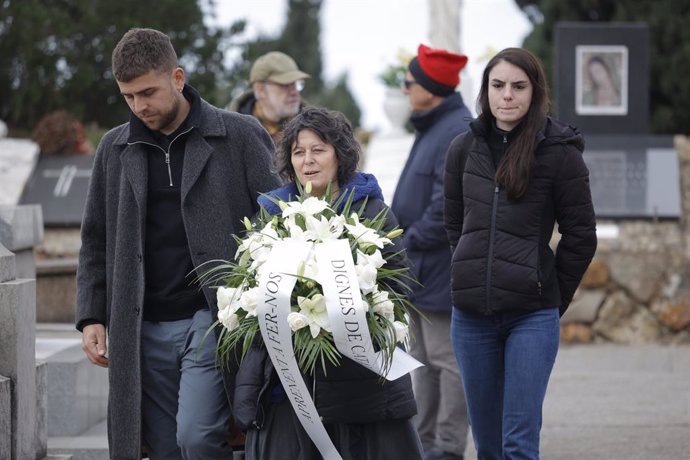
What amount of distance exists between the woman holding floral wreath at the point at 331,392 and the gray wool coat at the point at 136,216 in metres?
0.25

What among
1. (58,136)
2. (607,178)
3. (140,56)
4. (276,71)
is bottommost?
(607,178)

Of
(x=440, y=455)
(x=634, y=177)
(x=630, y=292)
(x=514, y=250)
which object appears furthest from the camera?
(x=634, y=177)

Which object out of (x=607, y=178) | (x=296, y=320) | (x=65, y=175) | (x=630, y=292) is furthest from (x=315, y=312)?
(x=65, y=175)

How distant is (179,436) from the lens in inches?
171

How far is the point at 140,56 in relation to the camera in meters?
4.33

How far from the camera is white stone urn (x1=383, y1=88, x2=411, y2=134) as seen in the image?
1352 centimetres

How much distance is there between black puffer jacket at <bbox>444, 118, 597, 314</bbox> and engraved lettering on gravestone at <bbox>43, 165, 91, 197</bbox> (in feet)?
23.4

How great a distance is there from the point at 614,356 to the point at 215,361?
20.9 ft

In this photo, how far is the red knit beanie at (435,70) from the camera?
659cm

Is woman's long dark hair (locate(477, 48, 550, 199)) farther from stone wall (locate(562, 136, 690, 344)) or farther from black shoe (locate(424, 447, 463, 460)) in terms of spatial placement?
Result: stone wall (locate(562, 136, 690, 344))

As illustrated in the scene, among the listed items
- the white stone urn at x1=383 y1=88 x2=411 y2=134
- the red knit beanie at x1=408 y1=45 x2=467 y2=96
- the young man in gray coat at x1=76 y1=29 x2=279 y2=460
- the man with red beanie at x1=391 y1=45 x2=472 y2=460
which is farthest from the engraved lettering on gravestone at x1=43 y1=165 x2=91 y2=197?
the young man in gray coat at x1=76 y1=29 x2=279 y2=460

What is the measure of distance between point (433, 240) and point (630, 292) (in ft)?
15.8

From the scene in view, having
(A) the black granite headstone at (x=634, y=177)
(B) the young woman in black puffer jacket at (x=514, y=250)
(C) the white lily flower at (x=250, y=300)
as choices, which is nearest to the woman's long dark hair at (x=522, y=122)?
(B) the young woman in black puffer jacket at (x=514, y=250)

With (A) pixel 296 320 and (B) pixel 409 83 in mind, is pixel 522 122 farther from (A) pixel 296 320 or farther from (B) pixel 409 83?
(B) pixel 409 83
